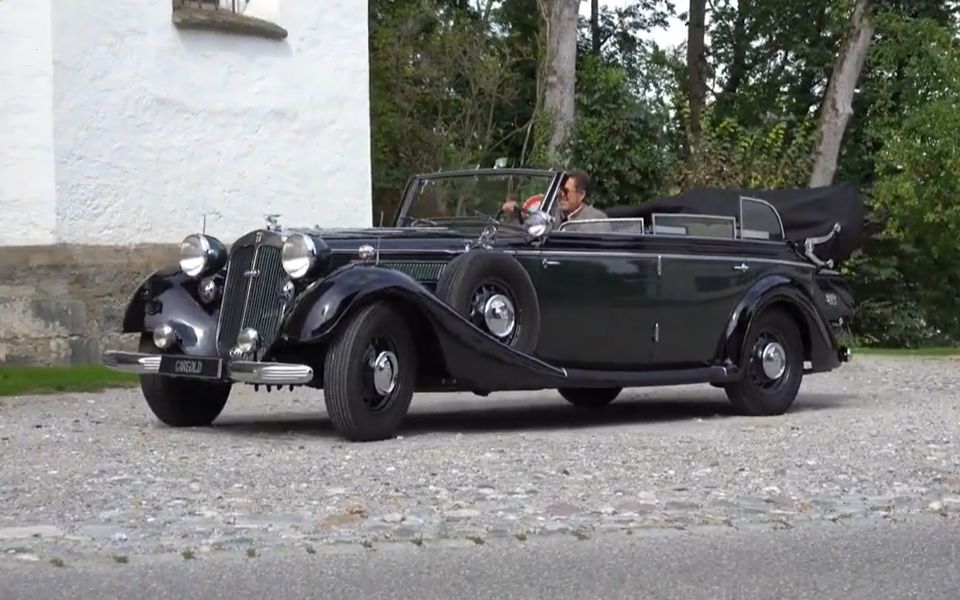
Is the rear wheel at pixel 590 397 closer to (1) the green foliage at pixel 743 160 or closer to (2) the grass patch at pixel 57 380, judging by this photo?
(2) the grass patch at pixel 57 380

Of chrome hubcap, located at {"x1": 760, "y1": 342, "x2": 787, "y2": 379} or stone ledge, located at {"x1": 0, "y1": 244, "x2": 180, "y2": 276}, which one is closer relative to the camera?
chrome hubcap, located at {"x1": 760, "y1": 342, "x2": 787, "y2": 379}

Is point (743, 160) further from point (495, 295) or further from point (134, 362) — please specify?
point (134, 362)

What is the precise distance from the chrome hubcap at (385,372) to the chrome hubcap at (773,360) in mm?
3488

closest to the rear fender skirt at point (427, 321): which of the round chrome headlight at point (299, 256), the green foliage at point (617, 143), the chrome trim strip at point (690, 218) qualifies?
the round chrome headlight at point (299, 256)

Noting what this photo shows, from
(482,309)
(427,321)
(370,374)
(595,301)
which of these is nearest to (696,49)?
(595,301)

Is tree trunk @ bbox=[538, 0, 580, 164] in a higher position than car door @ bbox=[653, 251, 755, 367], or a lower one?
higher

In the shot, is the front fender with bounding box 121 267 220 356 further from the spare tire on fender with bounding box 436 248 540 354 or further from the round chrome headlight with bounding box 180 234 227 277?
the spare tire on fender with bounding box 436 248 540 354

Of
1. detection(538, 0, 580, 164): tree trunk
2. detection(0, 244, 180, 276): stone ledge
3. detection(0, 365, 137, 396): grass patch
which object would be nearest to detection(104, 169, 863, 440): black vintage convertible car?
detection(0, 365, 137, 396): grass patch

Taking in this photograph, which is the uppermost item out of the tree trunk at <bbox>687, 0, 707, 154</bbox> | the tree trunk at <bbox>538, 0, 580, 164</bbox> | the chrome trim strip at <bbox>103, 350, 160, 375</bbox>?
the tree trunk at <bbox>687, 0, 707, 154</bbox>

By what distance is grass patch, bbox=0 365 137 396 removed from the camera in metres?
14.2

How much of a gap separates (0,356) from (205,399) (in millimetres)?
6018

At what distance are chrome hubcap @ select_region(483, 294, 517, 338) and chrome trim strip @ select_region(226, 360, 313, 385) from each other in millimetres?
1376

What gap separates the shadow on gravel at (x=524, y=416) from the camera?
11.2m

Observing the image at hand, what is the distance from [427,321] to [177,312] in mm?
1687
